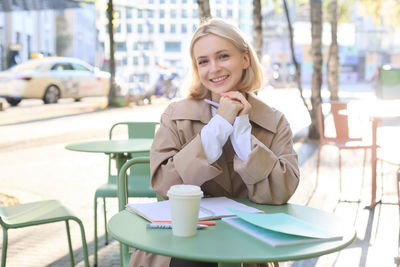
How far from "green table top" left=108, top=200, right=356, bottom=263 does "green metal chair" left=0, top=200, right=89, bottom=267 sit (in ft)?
4.76

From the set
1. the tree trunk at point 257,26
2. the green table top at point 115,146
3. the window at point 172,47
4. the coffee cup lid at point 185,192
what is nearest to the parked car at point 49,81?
the tree trunk at point 257,26

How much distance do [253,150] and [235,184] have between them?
0.98 feet

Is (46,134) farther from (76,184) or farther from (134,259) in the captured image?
(134,259)

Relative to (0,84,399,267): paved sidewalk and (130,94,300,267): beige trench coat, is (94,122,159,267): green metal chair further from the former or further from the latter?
(130,94,300,267): beige trench coat

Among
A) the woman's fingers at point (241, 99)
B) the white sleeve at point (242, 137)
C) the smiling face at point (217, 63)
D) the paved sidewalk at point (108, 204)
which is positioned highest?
the smiling face at point (217, 63)

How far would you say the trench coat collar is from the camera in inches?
103

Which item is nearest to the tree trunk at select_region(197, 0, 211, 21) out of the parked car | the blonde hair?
the blonde hair

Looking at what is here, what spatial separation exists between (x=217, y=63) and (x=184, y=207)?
3.34ft

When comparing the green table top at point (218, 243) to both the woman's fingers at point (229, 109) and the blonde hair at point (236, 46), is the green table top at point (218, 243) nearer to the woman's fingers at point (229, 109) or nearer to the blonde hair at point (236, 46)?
the woman's fingers at point (229, 109)

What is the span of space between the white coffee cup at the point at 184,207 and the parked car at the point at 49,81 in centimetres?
2035

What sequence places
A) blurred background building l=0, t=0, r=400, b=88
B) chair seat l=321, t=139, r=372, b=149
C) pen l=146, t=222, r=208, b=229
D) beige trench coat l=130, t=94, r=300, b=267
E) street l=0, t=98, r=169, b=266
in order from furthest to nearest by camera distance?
blurred background building l=0, t=0, r=400, b=88
chair seat l=321, t=139, r=372, b=149
street l=0, t=98, r=169, b=266
beige trench coat l=130, t=94, r=300, b=267
pen l=146, t=222, r=208, b=229

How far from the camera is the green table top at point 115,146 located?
173 inches

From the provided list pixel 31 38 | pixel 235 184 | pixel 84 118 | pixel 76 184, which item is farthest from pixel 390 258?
pixel 31 38

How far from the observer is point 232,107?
2.46 meters
